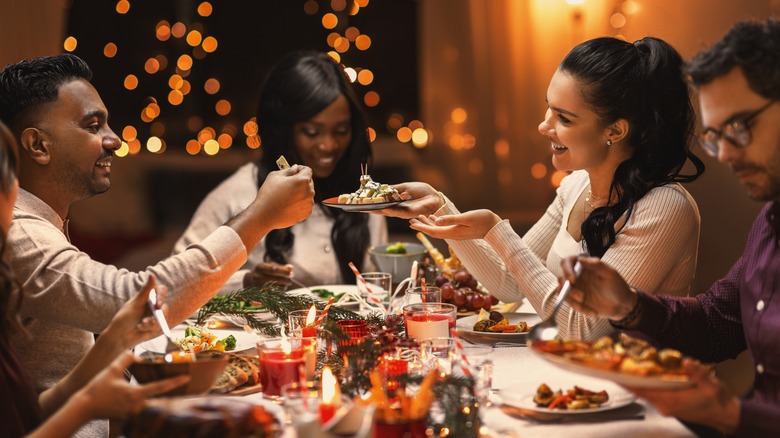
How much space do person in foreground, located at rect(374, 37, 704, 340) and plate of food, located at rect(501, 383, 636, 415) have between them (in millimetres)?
648

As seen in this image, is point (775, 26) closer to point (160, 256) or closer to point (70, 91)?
point (70, 91)

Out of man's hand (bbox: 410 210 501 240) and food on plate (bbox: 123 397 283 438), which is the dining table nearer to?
food on plate (bbox: 123 397 283 438)

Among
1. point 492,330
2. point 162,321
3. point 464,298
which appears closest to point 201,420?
point 162,321

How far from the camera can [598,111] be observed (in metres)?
2.49

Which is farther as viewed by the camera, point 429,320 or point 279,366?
point 429,320

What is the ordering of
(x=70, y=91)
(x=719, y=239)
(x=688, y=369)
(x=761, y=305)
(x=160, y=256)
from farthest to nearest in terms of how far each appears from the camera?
1. (x=160, y=256)
2. (x=719, y=239)
3. (x=70, y=91)
4. (x=761, y=305)
5. (x=688, y=369)

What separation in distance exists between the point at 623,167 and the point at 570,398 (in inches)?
43.6

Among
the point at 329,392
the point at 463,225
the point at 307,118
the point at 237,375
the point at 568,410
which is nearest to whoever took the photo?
the point at 329,392

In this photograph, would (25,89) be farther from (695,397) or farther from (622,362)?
(695,397)

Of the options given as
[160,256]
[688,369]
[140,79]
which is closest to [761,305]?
[688,369]

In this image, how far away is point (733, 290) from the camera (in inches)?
80.7

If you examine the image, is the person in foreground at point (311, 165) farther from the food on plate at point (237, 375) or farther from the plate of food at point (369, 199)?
the food on plate at point (237, 375)

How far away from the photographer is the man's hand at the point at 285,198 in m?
2.24

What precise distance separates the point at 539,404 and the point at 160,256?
4.23 metres
